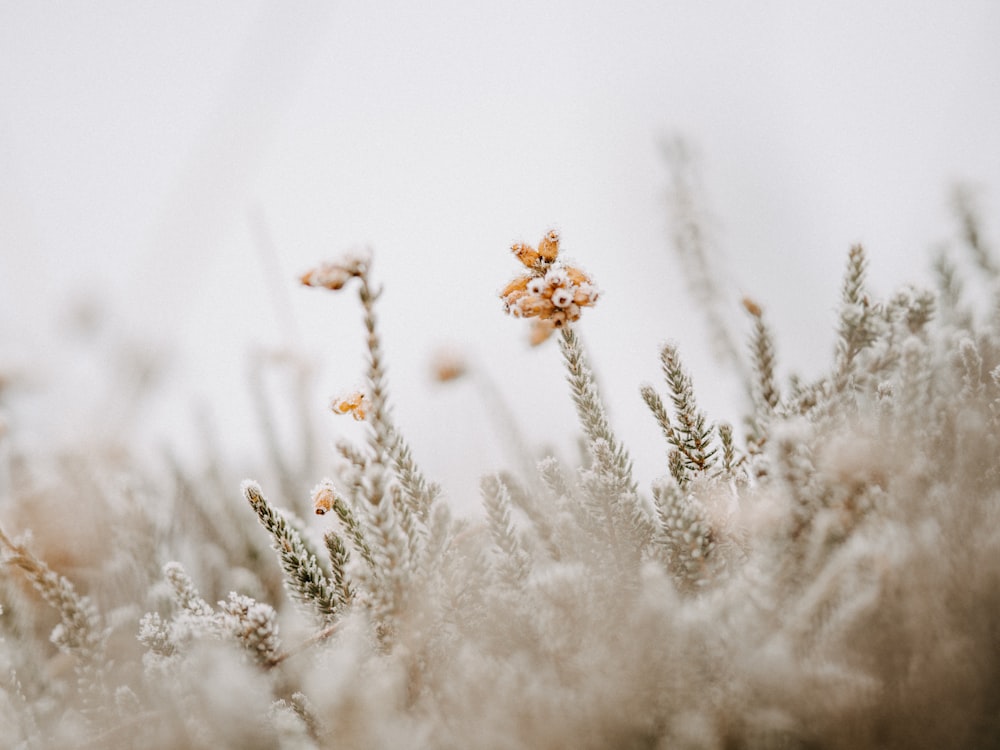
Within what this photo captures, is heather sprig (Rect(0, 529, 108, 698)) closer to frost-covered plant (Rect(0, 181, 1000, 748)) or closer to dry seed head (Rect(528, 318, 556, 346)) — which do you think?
frost-covered plant (Rect(0, 181, 1000, 748))

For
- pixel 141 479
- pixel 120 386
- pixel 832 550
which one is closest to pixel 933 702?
pixel 832 550

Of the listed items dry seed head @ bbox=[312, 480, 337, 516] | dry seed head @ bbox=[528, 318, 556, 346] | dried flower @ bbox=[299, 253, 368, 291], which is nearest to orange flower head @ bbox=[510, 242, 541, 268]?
dry seed head @ bbox=[528, 318, 556, 346]

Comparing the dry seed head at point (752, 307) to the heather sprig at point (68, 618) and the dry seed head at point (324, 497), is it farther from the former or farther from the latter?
the heather sprig at point (68, 618)

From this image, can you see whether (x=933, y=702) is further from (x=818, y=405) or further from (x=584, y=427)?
(x=584, y=427)

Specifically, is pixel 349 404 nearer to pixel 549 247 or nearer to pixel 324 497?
pixel 324 497

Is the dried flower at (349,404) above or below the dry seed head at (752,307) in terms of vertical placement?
above

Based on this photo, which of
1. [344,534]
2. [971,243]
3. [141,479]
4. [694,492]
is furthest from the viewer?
[141,479]

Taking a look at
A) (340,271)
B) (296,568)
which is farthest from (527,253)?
(296,568)

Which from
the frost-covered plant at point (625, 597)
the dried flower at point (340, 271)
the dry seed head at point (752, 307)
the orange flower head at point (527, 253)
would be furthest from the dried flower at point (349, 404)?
the dry seed head at point (752, 307)
